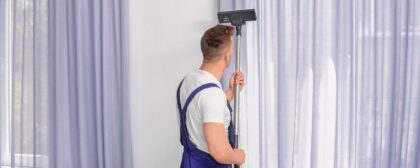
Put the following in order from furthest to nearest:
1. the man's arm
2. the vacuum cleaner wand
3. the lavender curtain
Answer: the lavender curtain → the vacuum cleaner wand → the man's arm

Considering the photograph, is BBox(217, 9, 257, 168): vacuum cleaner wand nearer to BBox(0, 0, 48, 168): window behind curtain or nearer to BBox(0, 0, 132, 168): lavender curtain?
BBox(0, 0, 132, 168): lavender curtain

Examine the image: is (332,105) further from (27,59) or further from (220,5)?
(27,59)

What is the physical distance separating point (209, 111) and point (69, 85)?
1.20 meters

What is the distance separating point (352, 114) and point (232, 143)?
0.58m

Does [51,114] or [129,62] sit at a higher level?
[129,62]

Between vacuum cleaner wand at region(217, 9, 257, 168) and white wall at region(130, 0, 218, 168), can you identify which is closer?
vacuum cleaner wand at region(217, 9, 257, 168)

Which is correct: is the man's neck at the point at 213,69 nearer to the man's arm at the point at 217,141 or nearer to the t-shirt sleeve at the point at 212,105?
the t-shirt sleeve at the point at 212,105

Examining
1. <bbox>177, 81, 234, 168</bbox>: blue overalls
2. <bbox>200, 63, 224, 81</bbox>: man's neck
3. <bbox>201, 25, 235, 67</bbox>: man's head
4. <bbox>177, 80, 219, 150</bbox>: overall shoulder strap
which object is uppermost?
<bbox>201, 25, 235, 67</bbox>: man's head

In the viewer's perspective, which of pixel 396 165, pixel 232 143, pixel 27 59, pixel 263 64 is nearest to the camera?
Result: pixel 232 143

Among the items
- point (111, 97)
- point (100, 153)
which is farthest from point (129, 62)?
point (100, 153)

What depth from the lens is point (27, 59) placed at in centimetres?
258

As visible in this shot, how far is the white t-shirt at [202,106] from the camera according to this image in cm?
→ 160

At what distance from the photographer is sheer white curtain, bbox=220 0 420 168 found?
195 cm

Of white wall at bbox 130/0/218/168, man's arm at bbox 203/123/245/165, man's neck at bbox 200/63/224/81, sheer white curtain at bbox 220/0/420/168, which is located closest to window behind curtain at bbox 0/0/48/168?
white wall at bbox 130/0/218/168
